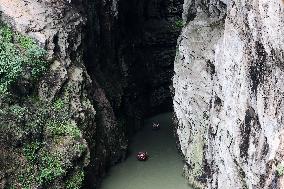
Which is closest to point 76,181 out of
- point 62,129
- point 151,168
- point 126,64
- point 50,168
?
point 50,168

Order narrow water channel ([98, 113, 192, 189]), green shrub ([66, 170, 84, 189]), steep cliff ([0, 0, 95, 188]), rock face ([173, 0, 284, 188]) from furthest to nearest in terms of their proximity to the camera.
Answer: narrow water channel ([98, 113, 192, 189]) → green shrub ([66, 170, 84, 189]) → steep cliff ([0, 0, 95, 188]) → rock face ([173, 0, 284, 188])

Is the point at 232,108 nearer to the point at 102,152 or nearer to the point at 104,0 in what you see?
the point at 102,152

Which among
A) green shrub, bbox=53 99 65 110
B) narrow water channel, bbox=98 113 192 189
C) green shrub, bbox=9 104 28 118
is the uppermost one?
green shrub, bbox=9 104 28 118

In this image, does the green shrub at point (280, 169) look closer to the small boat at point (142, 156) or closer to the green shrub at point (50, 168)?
the green shrub at point (50, 168)

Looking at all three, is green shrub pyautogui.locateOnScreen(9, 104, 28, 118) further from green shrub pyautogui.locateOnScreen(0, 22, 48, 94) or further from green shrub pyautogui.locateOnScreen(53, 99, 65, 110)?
green shrub pyautogui.locateOnScreen(53, 99, 65, 110)

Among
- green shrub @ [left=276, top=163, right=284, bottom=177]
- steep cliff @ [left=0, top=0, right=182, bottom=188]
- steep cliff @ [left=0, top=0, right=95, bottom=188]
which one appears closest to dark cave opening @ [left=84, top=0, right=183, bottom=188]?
steep cliff @ [left=0, top=0, right=182, bottom=188]

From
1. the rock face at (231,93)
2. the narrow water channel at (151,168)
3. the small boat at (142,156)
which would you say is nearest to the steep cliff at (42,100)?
the narrow water channel at (151,168)

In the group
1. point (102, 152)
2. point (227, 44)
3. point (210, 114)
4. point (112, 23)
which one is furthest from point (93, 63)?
point (227, 44)
